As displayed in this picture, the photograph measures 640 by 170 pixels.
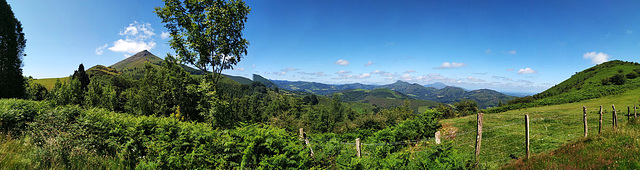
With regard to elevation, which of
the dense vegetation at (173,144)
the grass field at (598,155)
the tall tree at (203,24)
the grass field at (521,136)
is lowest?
the grass field at (521,136)

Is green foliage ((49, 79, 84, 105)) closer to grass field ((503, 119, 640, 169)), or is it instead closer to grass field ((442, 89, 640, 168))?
grass field ((442, 89, 640, 168))

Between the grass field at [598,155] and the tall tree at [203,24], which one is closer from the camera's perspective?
the grass field at [598,155]

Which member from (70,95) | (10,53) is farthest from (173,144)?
(70,95)

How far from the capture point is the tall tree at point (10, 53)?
870 inches

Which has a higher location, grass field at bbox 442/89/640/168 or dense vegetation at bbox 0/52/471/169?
dense vegetation at bbox 0/52/471/169

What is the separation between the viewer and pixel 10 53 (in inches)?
908

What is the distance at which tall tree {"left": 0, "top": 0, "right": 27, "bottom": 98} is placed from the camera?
Result: 870 inches

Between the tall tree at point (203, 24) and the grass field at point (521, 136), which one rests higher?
the tall tree at point (203, 24)

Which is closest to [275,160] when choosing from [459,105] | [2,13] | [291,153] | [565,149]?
[291,153]

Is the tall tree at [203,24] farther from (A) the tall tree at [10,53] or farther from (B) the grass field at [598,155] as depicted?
(A) the tall tree at [10,53]

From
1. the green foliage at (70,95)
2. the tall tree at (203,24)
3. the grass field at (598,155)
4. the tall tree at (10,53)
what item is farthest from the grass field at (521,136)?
the green foliage at (70,95)

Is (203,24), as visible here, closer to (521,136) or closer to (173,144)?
(173,144)

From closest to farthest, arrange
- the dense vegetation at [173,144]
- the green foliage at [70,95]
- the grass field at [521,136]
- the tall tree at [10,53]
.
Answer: the dense vegetation at [173,144]
the grass field at [521,136]
the tall tree at [10,53]
the green foliage at [70,95]

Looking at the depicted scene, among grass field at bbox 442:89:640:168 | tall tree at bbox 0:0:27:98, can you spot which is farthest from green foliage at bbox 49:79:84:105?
grass field at bbox 442:89:640:168
